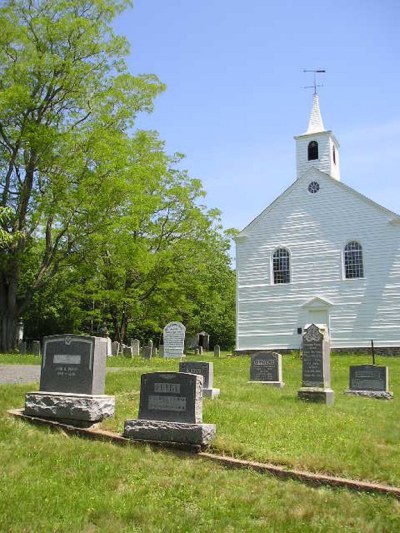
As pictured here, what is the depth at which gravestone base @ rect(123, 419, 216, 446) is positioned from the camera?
23.9 ft

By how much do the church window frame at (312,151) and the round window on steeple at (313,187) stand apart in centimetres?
251

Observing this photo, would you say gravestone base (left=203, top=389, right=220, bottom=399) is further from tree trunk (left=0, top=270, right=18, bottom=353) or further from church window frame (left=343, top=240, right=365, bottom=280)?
church window frame (left=343, top=240, right=365, bottom=280)

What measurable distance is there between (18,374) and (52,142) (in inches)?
484

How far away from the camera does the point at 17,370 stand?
49.5 ft

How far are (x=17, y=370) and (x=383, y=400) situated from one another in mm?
9609

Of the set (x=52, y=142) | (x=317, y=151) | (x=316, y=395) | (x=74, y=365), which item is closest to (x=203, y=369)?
(x=316, y=395)

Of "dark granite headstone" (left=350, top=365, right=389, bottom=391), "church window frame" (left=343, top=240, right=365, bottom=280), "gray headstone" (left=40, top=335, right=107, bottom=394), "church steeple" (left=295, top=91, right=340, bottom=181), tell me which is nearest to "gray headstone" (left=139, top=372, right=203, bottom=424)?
"gray headstone" (left=40, top=335, right=107, bottom=394)

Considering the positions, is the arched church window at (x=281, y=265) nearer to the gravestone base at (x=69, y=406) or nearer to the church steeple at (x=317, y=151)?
the church steeple at (x=317, y=151)

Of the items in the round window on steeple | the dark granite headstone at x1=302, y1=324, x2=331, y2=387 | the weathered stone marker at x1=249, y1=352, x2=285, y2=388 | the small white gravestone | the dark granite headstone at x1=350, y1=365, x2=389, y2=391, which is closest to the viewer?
the dark granite headstone at x1=302, y1=324, x2=331, y2=387

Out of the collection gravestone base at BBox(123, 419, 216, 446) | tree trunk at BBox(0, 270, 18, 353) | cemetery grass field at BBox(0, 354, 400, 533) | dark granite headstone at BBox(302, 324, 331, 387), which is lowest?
cemetery grass field at BBox(0, 354, 400, 533)

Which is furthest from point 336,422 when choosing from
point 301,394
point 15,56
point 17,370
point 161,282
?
point 161,282

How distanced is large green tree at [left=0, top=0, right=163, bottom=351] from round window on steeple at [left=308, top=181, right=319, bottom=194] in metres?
10.3

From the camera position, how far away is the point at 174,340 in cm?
2195

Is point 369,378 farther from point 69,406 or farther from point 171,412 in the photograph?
point 69,406
